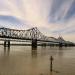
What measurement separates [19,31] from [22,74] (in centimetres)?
13725

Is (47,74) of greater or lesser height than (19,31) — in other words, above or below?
below

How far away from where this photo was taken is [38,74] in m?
17.0

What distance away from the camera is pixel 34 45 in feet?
386

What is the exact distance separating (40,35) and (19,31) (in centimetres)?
2851

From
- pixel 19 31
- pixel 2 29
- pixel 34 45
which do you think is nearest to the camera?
pixel 34 45

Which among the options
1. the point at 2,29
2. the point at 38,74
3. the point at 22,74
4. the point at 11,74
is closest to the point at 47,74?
the point at 38,74

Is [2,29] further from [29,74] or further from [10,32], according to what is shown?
[29,74]

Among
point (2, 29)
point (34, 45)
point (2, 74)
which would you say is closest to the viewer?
point (2, 74)

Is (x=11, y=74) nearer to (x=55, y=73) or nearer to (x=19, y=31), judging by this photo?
(x=55, y=73)

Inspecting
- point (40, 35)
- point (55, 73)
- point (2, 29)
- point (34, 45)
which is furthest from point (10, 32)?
point (55, 73)

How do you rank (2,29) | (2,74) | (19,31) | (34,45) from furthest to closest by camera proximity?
(19,31) < (2,29) < (34,45) < (2,74)

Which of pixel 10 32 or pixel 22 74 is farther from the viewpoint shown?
pixel 10 32

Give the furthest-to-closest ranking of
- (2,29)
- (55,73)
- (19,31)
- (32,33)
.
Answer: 1. (32,33)
2. (19,31)
3. (2,29)
4. (55,73)

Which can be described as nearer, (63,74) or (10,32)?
(63,74)
